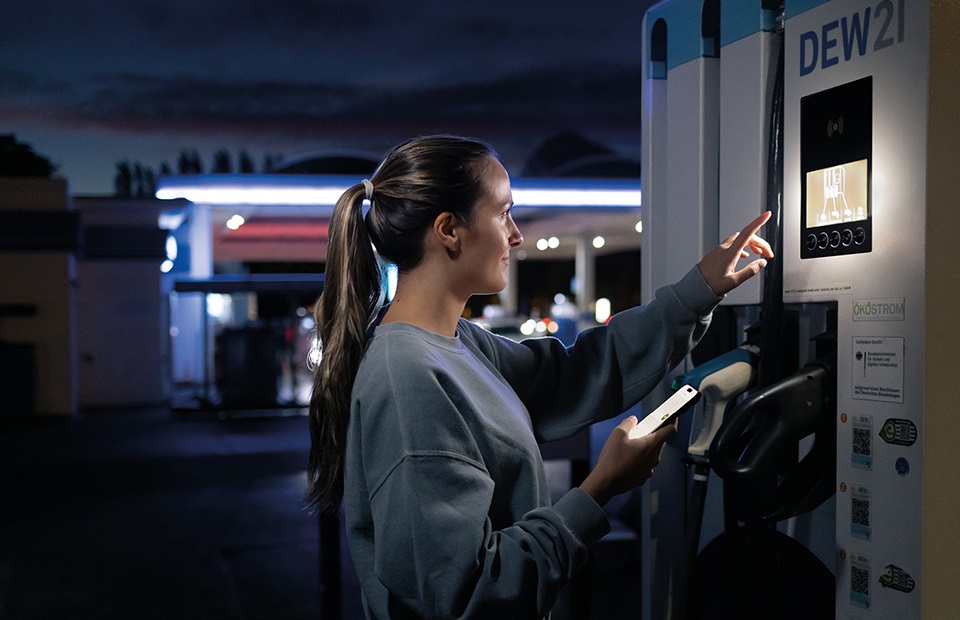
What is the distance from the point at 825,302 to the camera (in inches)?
65.8

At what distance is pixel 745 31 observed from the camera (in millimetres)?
1870

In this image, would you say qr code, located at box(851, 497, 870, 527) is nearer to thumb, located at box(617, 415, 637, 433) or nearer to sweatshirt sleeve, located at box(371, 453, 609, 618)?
thumb, located at box(617, 415, 637, 433)

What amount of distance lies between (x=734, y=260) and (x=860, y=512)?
0.54 metres

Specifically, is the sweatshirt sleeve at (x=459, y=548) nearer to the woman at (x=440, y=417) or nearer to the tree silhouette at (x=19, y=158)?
the woman at (x=440, y=417)

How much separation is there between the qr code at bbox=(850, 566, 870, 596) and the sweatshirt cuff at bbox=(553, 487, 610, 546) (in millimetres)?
552

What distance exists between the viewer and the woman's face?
1.56 metres

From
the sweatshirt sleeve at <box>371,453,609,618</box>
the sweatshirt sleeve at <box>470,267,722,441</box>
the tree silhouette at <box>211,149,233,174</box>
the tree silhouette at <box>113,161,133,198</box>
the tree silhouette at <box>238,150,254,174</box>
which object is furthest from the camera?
the tree silhouette at <box>238,150,254,174</box>

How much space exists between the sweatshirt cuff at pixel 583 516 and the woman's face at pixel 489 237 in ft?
1.29

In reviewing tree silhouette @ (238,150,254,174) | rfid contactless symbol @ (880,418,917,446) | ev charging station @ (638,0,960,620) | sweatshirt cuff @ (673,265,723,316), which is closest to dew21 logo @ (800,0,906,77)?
ev charging station @ (638,0,960,620)

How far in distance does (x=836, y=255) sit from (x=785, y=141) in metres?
0.28

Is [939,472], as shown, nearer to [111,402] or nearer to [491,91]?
[111,402]

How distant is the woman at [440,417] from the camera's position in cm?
131

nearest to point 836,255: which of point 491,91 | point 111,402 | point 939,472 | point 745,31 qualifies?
point 939,472

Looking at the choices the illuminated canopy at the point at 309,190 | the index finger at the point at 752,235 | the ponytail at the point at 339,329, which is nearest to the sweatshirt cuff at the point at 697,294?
the index finger at the point at 752,235
